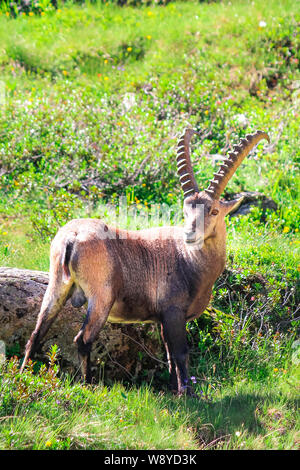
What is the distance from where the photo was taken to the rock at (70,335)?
6.29 m

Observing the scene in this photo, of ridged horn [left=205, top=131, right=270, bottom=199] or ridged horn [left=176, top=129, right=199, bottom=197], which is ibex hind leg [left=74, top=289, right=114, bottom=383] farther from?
ridged horn [left=205, top=131, right=270, bottom=199]

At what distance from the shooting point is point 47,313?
5781 mm

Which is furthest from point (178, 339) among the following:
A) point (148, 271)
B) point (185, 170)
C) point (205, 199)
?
→ point (185, 170)

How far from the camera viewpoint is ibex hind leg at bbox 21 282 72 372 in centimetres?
575

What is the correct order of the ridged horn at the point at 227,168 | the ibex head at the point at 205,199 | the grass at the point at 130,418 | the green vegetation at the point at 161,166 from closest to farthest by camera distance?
1. the grass at the point at 130,418
2. the green vegetation at the point at 161,166
3. the ibex head at the point at 205,199
4. the ridged horn at the point at 227,168

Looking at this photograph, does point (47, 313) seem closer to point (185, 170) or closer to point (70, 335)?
point (70, 335)

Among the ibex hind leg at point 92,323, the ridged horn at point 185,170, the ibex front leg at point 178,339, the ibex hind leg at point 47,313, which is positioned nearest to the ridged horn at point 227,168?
the ridged horn at point 185,170

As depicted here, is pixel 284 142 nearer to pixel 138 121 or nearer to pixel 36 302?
pixel 138 121

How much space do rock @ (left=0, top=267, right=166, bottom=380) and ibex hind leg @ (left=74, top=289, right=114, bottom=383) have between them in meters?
0.56

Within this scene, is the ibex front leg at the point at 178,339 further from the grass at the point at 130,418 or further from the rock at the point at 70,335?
the rock at the point at 70,335

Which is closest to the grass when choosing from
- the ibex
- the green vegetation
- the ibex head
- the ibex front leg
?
the green vegetation

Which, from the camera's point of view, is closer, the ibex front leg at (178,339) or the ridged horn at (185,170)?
the ibex front leg at (178,339)

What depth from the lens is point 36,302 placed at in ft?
21.0
